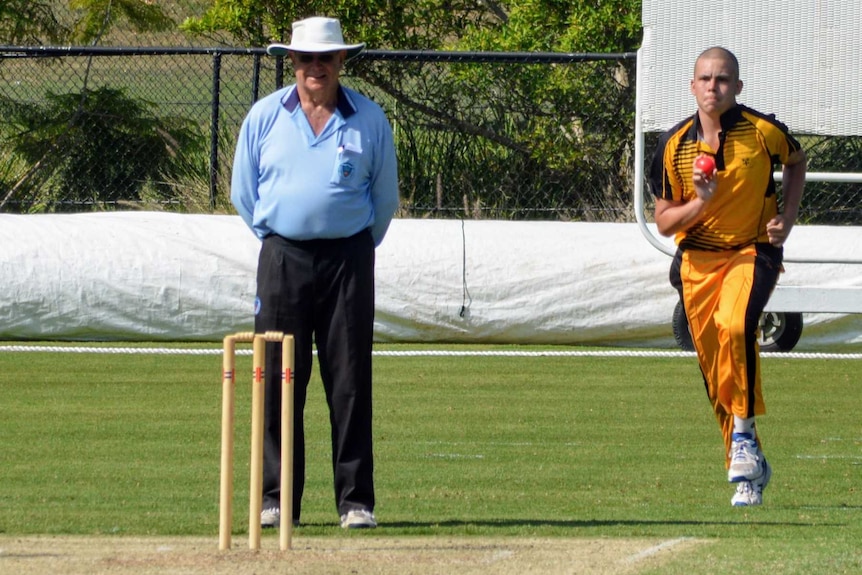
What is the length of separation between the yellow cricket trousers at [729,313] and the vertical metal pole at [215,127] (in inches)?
311

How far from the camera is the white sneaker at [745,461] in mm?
6570

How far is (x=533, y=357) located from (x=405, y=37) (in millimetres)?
5116

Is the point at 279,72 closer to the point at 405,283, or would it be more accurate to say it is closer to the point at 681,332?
the point at 405,283

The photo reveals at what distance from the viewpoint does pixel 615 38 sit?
49.5 ft

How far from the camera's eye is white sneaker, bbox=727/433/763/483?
6570 millimetres

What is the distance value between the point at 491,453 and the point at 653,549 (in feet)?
8.61

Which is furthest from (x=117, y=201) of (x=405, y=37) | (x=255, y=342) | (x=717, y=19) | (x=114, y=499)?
(x=255, y=342)

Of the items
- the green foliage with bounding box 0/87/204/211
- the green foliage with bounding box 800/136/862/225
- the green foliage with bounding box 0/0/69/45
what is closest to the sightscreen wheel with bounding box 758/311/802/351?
the green foliage with bounding box 800/136/862/225

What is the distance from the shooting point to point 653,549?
215 inches

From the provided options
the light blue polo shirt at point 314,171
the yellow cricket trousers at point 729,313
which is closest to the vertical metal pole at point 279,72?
the yellow cricket trousers at point 729,313

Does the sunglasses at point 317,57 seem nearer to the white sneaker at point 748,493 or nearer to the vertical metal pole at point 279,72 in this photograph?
the white sneaker at point 748,493

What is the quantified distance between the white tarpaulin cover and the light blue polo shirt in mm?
6350

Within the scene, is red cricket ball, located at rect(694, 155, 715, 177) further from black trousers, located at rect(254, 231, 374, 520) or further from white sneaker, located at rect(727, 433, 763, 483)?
black trousers, located at rect(254, 231, 374, 520)

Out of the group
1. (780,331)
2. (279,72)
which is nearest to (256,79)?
(279,72)
